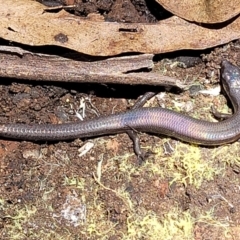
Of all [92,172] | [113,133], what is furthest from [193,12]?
[92,172]

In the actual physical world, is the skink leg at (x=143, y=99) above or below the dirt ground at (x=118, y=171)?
above

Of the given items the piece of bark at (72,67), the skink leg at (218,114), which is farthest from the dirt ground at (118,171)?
the piece of bark at (72,67)

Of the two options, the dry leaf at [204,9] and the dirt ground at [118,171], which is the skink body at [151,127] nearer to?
the dirt ground at [118,171]

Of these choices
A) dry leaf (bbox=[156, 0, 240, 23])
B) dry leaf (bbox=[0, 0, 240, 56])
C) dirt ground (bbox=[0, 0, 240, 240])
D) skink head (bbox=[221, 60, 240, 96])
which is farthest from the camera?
skink head (bbox=[221, 60, 240, 96])

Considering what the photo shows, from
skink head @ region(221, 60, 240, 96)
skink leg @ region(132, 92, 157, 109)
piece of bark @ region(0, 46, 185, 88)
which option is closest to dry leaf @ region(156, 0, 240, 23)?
piece of bark @ region(0, 46, 185, 88)

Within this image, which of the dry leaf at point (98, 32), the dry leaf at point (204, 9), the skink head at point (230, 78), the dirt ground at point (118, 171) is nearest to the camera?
the dry leaf at point (98, 32)

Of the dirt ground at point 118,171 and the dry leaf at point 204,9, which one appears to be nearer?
the dry leaf at point 204,9

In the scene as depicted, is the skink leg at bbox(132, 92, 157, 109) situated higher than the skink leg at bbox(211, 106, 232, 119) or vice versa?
the skink leg at bbox(211, 106, 232, 119)

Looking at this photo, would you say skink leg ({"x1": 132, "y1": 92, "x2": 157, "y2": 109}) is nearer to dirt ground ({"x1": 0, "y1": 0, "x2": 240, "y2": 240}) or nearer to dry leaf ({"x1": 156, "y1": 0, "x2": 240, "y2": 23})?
dirt ground ({"x1": 0, "y1": 0, "x2": 240, "y2": 240})
